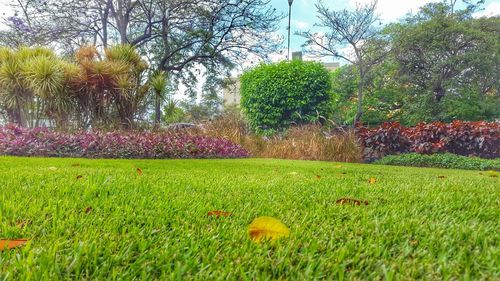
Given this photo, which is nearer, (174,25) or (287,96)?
(287,96)

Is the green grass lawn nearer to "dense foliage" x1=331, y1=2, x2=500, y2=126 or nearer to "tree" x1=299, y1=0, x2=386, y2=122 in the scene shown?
"dense foliage" x1=331, y1=2, x2=500, y2=126

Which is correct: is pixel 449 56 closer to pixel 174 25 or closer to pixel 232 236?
pixel 174 25

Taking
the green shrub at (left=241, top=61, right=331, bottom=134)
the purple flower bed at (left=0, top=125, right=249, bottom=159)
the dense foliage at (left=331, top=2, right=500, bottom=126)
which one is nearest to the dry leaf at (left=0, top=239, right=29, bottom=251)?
the purple flower bed at (left=0, top=125, right=249, bottom=159)

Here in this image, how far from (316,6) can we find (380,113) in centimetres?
734

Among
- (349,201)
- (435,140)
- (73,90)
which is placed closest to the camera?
(349,201)

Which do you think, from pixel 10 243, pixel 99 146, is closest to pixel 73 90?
pixel 99 146

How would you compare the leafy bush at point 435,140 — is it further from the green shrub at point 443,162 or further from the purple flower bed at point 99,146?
the purple flower bed at point 99,146

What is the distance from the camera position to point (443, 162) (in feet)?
26.5

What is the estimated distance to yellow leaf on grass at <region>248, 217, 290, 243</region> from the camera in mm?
1148

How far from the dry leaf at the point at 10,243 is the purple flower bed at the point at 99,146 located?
240 inches

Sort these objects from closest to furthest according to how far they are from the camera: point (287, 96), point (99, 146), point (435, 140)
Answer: point (99, 146) → point (435, 140) → point (287, 96)

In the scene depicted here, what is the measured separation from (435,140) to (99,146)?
8699mm

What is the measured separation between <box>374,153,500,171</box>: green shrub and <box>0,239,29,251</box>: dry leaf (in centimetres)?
835

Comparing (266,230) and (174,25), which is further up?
(174,25)
